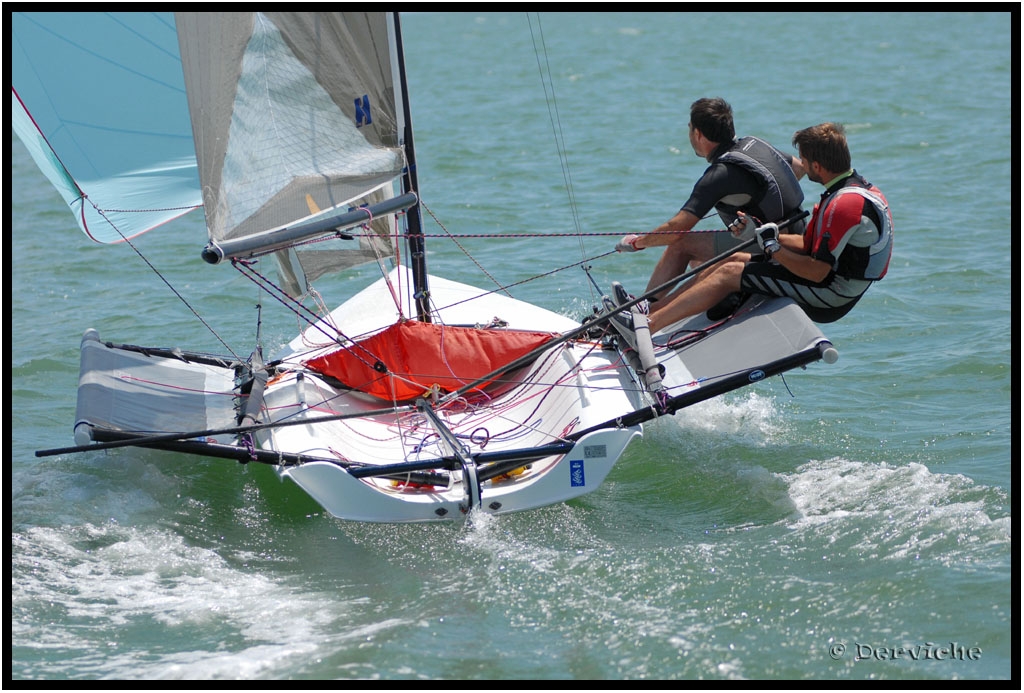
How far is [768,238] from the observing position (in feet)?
15.2

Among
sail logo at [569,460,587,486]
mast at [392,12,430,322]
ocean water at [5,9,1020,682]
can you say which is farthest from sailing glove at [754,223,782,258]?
mast at [392,12,430,322]

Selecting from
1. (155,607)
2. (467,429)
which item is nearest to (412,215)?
(467,429)

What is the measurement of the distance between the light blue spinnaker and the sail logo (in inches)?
Result: 104

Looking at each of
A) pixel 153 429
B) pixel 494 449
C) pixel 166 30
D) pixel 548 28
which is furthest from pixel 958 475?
pixel 548 28

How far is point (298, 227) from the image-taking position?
459cm

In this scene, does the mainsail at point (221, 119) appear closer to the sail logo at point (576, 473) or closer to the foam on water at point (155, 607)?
the foam on water at point (155, 607)

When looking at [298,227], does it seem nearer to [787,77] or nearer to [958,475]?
[958,475]

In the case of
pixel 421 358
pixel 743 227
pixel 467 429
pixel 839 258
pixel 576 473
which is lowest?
pixel 576 473

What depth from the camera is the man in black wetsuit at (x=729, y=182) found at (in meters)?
4.92

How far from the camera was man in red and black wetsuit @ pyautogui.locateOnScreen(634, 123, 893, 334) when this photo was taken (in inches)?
180

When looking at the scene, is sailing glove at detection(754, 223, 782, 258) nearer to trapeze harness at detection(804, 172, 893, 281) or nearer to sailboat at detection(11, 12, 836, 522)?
trapeze harness at detection(804, 172, 893, 281)

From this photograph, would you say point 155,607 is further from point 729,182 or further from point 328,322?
point 729,182

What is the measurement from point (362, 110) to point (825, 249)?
2135mm

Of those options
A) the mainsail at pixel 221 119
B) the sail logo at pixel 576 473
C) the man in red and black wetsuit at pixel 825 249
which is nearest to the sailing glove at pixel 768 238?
the man in red and black wetsuit at pixel 825 249
